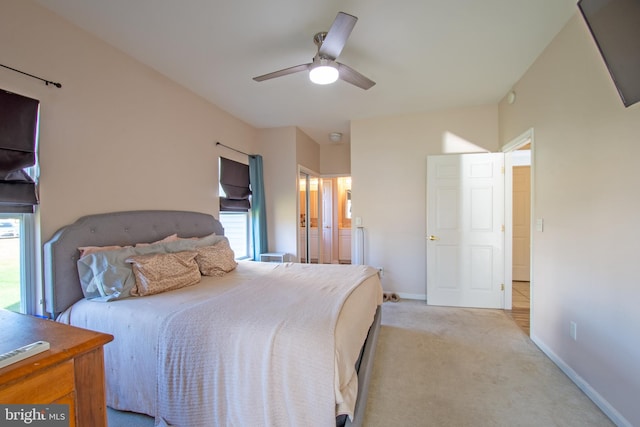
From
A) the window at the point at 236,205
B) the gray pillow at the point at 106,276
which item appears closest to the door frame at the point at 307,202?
the window at the point at 236,205

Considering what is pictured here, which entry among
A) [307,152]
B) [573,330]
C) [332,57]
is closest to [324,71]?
[332,57]

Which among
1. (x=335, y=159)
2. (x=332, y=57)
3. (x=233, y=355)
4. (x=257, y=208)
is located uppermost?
(x=332, y=57)

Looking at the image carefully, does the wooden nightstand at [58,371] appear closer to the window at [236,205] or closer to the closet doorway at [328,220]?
the window at [236,205]

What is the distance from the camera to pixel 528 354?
8.07 feet

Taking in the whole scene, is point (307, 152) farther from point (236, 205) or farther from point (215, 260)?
point (215, 260)

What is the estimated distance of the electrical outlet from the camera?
2053 millimetres

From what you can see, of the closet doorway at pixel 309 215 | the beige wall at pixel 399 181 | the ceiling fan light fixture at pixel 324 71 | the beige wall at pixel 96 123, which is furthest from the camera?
the closet doorway at pixel 309 215

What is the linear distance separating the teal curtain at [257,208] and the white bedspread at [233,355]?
2.32 meters

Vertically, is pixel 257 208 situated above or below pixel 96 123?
below

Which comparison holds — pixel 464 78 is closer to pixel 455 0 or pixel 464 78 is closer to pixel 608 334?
pixel 455 0

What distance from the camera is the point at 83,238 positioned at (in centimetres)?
201

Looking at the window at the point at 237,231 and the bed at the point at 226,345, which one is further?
the window at the point at 237,231

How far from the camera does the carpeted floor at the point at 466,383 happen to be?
1.71 meters

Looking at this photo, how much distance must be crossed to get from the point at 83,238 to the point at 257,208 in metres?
2.38
